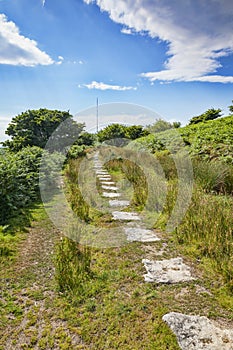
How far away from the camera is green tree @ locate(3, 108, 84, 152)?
1161 centimetres

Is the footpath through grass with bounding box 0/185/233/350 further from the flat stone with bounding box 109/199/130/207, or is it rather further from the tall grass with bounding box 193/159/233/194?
the tall grass with bounding box 193/159/233/194

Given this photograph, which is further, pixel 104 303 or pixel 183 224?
pixel 183 224

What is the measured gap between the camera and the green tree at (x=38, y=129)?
11609 mm

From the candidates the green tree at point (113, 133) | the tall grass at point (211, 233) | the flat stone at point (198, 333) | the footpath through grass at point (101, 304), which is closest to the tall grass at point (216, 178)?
the tall grass at point (211, 233)

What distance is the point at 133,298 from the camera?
213 cm

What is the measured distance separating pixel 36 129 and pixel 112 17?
7565mm

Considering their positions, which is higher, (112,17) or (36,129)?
(112,17)

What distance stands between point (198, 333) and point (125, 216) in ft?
8.92

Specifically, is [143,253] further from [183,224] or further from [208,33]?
[208,33]

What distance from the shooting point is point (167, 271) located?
100 inches

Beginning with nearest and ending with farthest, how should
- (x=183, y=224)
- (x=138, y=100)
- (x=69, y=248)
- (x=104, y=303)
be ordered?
(x=104, y=303) → (x=69, y=248) → (x=183, y=224) → (x=138, y=100)

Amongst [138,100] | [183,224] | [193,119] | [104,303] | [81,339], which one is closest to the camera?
[81,339]

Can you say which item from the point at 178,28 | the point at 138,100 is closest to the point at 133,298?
the point at 138,100

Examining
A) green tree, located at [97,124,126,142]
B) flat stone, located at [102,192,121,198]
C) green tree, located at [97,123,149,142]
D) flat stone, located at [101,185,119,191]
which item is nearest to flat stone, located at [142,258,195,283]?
flat stone, located at [102,192,121,198]
